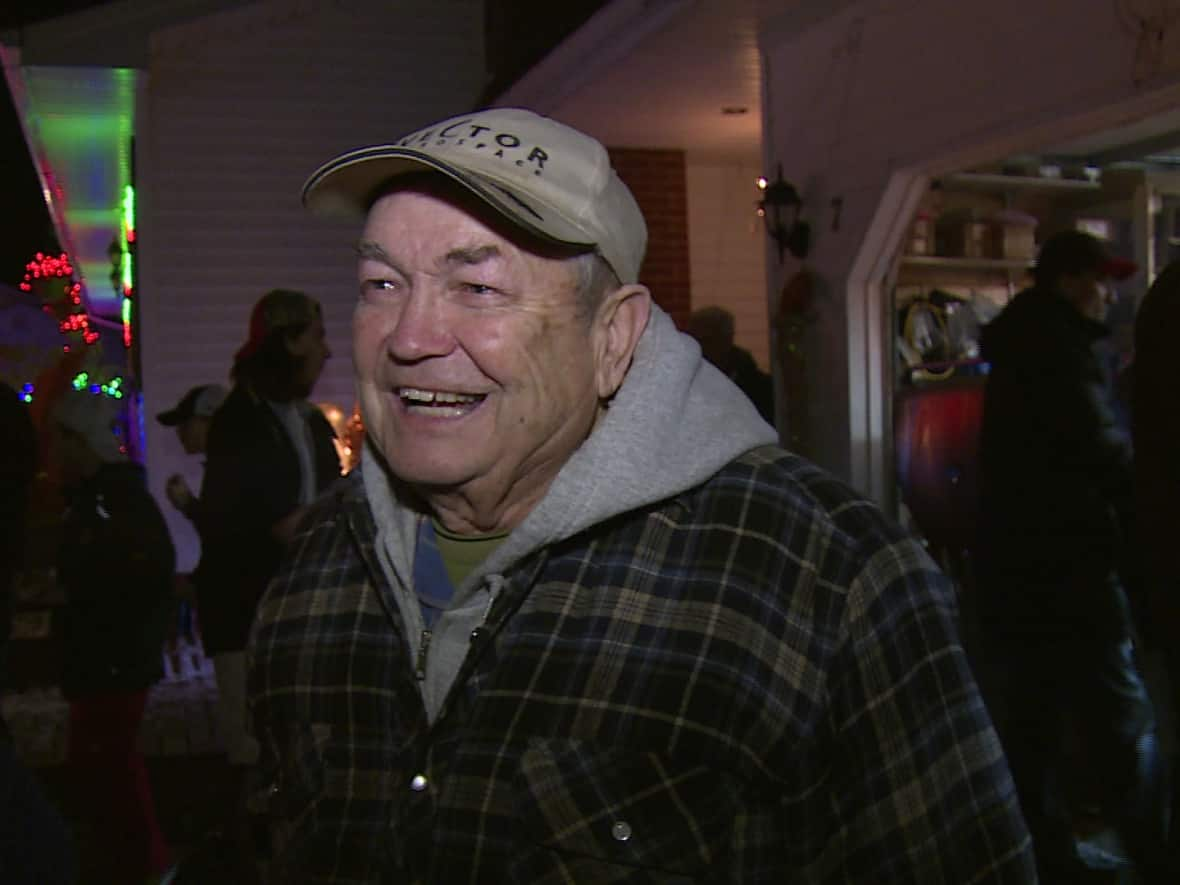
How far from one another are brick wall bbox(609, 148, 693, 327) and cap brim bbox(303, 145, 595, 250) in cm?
730

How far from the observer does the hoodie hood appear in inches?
53.7

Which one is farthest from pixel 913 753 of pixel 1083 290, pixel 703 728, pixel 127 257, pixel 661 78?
pixel 127 257

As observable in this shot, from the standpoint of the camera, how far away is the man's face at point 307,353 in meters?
3.75

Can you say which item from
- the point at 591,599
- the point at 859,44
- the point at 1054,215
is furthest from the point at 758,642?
the point at 1054,215

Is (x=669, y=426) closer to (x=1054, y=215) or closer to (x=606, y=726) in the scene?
(x=606, y=726)

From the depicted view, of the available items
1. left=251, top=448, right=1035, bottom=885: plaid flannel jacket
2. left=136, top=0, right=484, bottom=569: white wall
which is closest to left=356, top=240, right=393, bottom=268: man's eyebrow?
left=251, top=448, right=1035, bottom=885: plaid flannel jacket

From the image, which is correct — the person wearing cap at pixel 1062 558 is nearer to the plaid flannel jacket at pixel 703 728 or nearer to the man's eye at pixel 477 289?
the plaid flannel jacket at pixel 703 728

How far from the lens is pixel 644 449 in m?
1.39

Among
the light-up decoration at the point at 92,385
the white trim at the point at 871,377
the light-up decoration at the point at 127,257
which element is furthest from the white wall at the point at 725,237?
the light-up decoration at the point at 92,385

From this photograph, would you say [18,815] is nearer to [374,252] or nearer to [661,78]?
[374,252]

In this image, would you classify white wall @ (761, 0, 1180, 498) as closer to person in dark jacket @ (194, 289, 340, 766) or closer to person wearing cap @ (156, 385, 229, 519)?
person in dark jacket @ (194, 289, 340, 766)

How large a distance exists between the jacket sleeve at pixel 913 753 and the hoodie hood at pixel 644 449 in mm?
245

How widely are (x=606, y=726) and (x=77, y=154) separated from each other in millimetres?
10001

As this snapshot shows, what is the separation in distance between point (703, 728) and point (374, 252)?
2.26 ft
